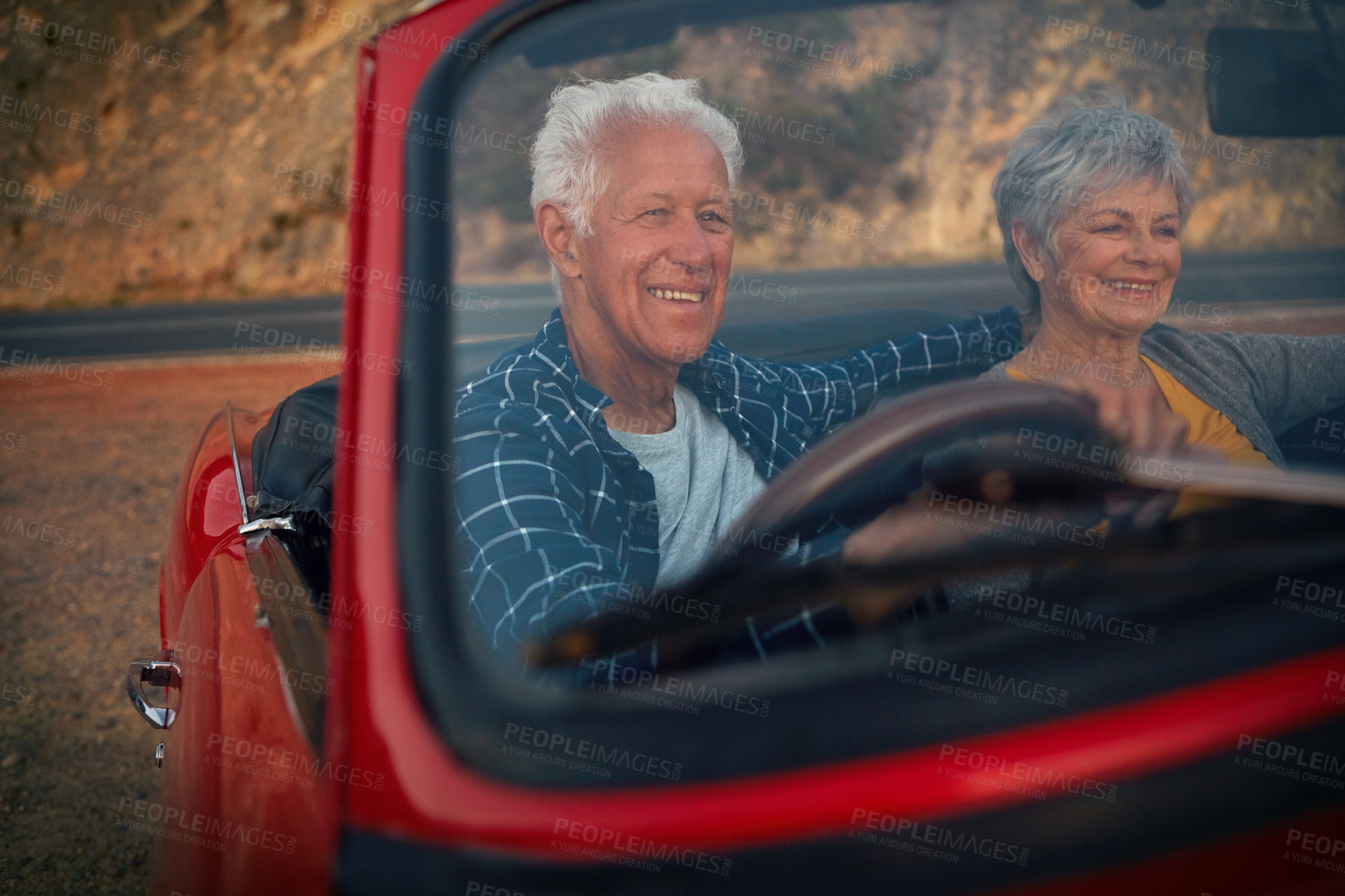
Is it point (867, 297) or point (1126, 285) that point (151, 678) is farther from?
point (1126, 285)

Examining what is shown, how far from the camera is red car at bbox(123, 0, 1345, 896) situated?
3.07 ft

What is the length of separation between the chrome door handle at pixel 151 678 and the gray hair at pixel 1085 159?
1.64m

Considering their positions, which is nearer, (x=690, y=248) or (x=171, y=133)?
(x=690, y=248)

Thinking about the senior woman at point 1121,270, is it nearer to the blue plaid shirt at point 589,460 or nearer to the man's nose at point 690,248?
the blue plaid shirt at point 589,460

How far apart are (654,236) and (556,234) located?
14 cm

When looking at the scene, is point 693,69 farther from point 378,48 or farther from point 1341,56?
point 1341,56

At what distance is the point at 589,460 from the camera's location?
1387 millimetres

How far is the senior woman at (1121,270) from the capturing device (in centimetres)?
153

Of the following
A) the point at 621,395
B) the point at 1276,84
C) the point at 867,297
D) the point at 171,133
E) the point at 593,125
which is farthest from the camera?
the point at 171,133

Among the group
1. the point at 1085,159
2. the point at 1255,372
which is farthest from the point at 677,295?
the point at 1255,372

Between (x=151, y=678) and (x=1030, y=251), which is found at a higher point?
(x=1030, y=251)

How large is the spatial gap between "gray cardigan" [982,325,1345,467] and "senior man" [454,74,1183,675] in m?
0.38

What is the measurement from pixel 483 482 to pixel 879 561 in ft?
1.62

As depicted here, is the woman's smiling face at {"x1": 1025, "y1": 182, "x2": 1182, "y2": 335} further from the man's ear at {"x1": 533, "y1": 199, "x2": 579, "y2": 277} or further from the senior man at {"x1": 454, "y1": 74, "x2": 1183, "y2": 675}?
the man's ear at {"x1": 533, "y1": 199, "x2": 579, "y2": 277}
